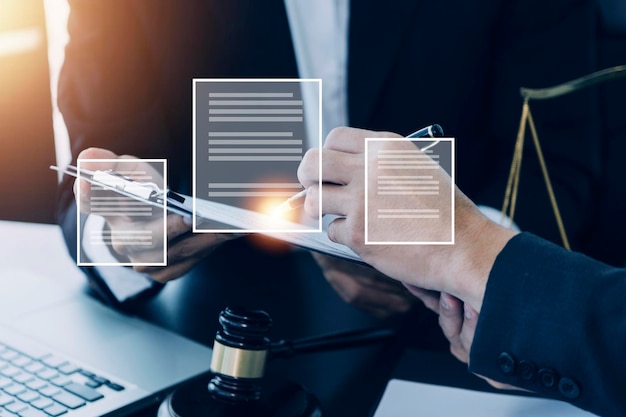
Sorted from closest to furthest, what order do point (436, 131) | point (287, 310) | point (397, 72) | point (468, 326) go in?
point (436, 131) < point (468, 326) < point (287, 310) < point (397, 72)

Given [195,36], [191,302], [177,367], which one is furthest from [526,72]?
[177,367]

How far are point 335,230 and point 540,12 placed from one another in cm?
77

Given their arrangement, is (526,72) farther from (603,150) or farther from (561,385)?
(561,385)

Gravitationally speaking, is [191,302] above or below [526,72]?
below

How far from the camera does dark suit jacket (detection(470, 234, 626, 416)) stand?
48 cm

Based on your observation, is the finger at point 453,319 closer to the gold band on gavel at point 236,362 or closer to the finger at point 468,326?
the finger at point 468,326

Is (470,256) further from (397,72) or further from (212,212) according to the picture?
(397,72)

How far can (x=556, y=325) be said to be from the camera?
484 millimetres

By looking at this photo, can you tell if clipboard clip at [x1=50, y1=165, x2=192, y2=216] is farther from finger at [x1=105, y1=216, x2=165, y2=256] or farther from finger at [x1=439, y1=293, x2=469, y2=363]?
finger at [x1=439, y1=293, x2=469, y2=363]

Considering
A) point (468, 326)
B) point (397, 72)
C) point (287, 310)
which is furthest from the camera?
point (397, 72)

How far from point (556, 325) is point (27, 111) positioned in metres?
0.50

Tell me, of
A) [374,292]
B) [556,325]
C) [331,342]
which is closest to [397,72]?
→ [374,292]

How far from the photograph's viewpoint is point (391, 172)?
495mm

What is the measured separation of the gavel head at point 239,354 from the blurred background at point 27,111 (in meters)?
0.23
